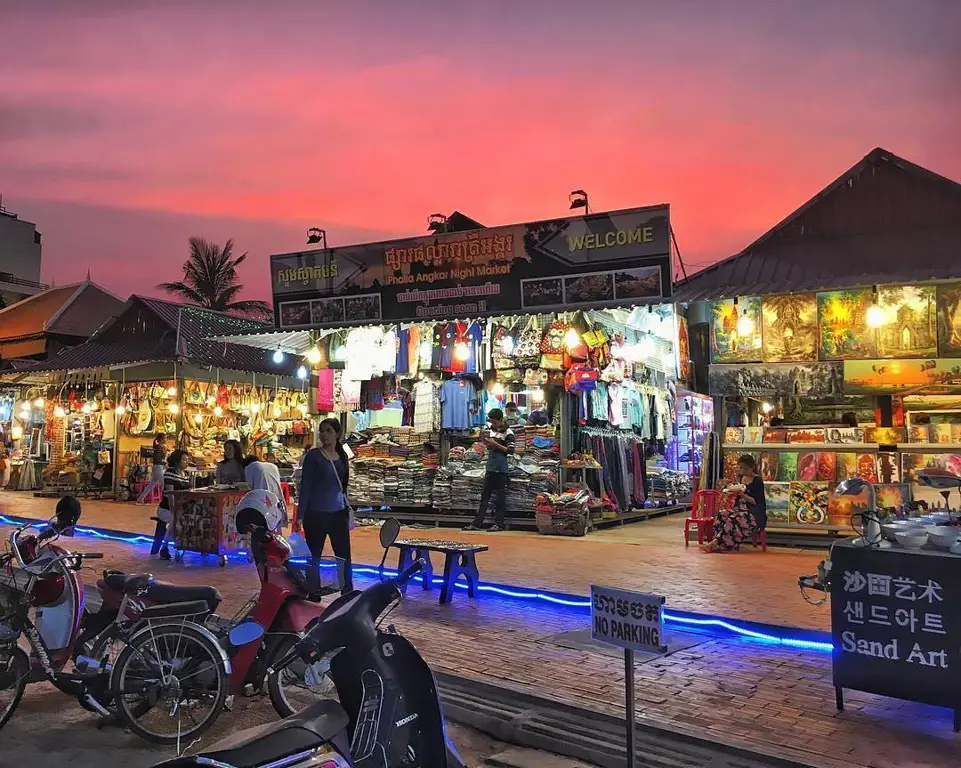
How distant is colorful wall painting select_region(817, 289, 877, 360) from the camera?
1166cm

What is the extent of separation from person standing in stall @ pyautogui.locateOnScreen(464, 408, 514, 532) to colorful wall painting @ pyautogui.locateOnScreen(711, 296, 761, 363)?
3763mm

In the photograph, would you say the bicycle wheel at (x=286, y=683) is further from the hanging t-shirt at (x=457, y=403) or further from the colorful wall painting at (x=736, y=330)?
the hanging t-shirt at (x=457, y=403)

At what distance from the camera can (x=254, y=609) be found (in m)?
5.11

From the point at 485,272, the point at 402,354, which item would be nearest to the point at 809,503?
the point at 485,272

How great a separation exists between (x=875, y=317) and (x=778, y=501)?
2.95 meters

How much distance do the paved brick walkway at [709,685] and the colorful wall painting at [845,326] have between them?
635 centimetres

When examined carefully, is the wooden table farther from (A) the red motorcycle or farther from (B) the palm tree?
(B) the palm tree

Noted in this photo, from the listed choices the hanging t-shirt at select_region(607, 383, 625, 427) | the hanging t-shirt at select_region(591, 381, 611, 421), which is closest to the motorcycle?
the hanging t-shirt at select_region(591, 381, 611, 421)

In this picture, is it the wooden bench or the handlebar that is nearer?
the handlebar

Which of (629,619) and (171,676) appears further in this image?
(171,676)

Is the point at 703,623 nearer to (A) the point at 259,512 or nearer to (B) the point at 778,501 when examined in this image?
(A) the point at 259,512

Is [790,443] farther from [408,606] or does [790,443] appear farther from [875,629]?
[875,629]

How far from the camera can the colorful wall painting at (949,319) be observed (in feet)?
36.4

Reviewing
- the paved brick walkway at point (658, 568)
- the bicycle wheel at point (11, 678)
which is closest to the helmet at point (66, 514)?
the bicycle wheel at point (11, 678)
